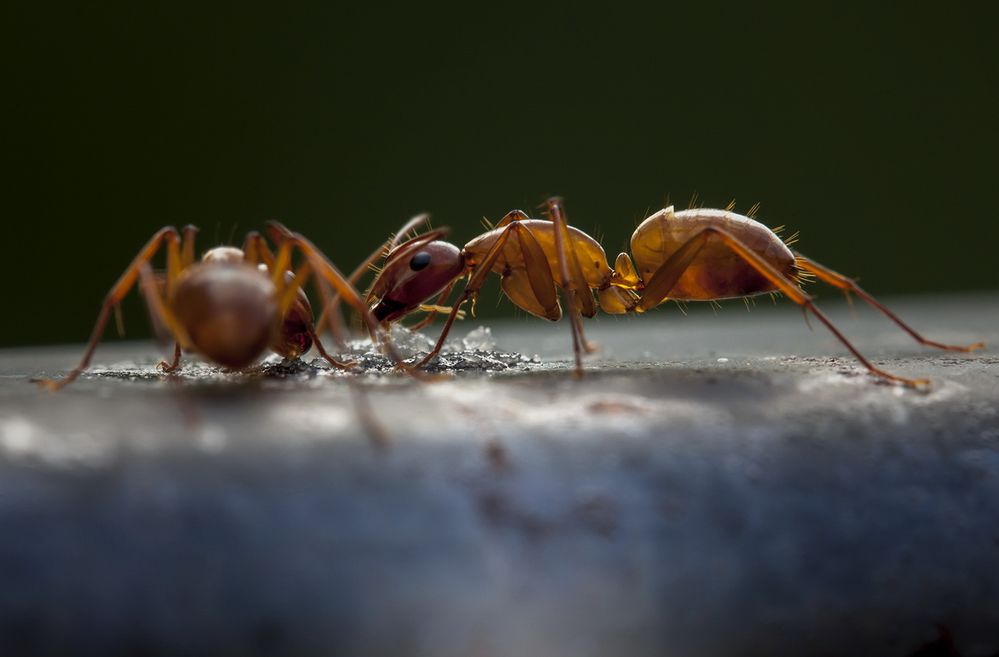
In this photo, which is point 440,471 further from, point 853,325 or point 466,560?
point 853,325

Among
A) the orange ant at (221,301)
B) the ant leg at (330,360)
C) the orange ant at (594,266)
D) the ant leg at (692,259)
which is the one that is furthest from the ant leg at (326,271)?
the ant leg at (692,259)

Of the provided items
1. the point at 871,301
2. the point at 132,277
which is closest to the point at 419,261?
the point at 132,277

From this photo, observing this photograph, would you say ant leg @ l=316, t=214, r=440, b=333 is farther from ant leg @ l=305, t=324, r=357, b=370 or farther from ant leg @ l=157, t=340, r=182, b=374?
Answer: ant leg @ l=157, t=340, r=182, b=374

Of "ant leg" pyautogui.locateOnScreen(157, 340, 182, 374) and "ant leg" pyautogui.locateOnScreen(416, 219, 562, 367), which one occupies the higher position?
"ant leg" pyautogui.locateOnScreen(416, 219, 562, 367)

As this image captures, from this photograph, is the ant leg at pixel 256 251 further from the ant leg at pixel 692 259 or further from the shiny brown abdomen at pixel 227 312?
the ant leg at pixel 692 259

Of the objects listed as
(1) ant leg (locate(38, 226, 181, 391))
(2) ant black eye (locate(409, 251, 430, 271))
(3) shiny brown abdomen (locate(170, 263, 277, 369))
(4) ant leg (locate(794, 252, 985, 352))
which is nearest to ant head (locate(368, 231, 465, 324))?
(2) ant black eye (locate(409, 251, 430, 271))

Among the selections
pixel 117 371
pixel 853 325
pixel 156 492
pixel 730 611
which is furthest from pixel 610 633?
pixel 853 325

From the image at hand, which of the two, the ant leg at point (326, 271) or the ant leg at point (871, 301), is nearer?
the ant leg at point (326, 271)
